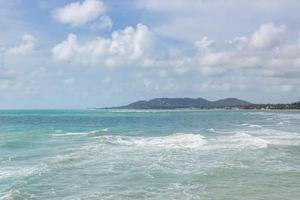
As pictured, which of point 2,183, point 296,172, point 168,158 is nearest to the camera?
point 2,183

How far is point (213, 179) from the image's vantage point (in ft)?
73.4

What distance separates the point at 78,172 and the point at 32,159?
6.86 meters

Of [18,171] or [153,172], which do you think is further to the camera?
[18,171]

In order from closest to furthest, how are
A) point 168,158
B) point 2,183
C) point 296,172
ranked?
1. point 2,183
2. point 296,172
3. point 168,158

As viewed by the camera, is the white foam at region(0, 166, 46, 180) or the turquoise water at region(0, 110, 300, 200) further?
the white foam at region(0, 166, 46, 180)

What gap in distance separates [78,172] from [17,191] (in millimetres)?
5131

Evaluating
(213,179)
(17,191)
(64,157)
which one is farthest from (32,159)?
(213,179)

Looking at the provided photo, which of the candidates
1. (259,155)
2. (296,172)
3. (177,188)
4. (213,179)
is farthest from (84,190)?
(259,155)

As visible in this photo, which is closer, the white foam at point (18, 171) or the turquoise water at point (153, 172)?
the turquoise water at point (153, 172)

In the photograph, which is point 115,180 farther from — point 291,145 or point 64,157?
point 291,145

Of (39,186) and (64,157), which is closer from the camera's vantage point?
(39,186)

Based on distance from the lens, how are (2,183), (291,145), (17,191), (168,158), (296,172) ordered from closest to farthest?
(17,191) → (2,183) → (296,172) → (168,158) → (291,145)

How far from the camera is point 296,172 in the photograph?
78.6 feet

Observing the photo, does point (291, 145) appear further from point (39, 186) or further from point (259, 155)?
point (39, 186)
